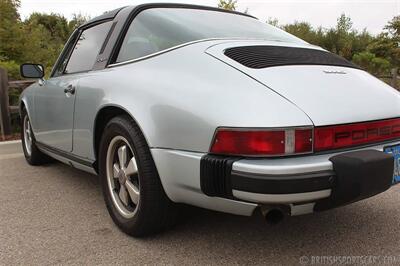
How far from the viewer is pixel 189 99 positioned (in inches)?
76.5

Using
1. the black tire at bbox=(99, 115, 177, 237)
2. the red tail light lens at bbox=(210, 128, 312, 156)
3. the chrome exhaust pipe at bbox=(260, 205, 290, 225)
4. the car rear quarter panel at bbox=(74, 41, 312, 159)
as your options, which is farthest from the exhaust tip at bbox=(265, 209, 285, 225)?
the black tire at bbox=(99, 115, 177, 237)

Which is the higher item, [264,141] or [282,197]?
[264,141]

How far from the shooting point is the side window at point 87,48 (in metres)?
3.08

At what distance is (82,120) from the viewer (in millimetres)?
2807

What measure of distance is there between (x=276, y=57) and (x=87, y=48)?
1.78 meters

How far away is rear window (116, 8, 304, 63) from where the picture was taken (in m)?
2.50

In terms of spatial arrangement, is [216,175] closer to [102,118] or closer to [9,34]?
[102,118]

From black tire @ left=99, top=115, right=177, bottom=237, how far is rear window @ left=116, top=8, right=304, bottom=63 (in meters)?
0.53

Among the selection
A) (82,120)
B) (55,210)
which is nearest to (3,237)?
(55,210)

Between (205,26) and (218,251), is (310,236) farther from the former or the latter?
(205,26)

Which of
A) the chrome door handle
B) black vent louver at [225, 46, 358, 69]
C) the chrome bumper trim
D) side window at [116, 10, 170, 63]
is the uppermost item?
side window at [116, 10, 170, 63]

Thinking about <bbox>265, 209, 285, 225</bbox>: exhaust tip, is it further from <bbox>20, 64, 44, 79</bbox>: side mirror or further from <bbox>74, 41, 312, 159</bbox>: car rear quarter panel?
<bbox>20, 64, 44, 79</bbox>: side mirror

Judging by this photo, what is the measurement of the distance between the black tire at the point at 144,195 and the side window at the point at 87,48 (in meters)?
0.88

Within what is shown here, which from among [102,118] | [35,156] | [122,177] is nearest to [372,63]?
[35,156]
